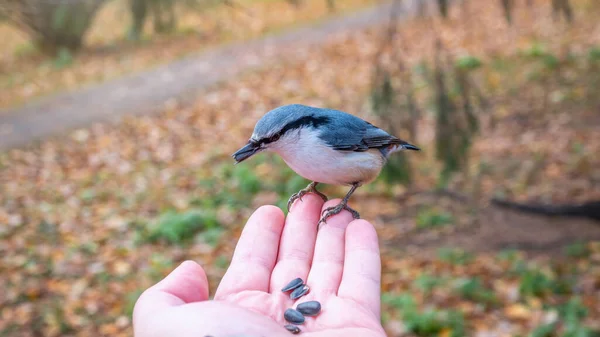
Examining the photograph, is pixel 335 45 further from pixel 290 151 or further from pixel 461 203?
pixel 290 151

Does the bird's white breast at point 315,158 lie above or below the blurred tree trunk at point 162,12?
below

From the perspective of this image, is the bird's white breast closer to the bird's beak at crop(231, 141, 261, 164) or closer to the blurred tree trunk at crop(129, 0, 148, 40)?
the bird's beak at crop(231, 141, 261, 164)

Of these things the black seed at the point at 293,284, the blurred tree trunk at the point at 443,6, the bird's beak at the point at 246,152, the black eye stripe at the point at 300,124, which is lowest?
the black seed at the point at 293,284

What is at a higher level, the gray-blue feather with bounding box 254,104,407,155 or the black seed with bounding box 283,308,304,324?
the gray-blue feather with bounding box 254,104,407,155

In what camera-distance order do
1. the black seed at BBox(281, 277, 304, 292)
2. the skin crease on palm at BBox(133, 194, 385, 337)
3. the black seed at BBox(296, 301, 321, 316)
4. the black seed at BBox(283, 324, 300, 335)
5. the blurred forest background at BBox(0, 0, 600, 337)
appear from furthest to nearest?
the blurred forest background at BBox(0, 0, 600, 337) → the black seed at BBox(281, 277, 304, 292) → the black seed at BBox(296, 301, 321, 316) → the black seed at BBox(283, 324, 300, 335) → the skin crease on palm at BBox(133, 194, 385, 337)

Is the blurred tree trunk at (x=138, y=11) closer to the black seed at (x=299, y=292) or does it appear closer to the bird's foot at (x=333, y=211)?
the bird's foot at (x=333, y=211)

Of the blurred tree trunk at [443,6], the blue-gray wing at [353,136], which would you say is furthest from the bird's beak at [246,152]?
the blurred tree trunk at [443,6]

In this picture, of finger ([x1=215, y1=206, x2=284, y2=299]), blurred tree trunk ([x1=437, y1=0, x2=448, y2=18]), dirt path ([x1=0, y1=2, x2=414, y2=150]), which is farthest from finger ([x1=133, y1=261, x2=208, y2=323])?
dirt path ([x1=0, y1=2, x2=414, y2=150])

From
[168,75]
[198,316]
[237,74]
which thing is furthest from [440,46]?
[168,75]
